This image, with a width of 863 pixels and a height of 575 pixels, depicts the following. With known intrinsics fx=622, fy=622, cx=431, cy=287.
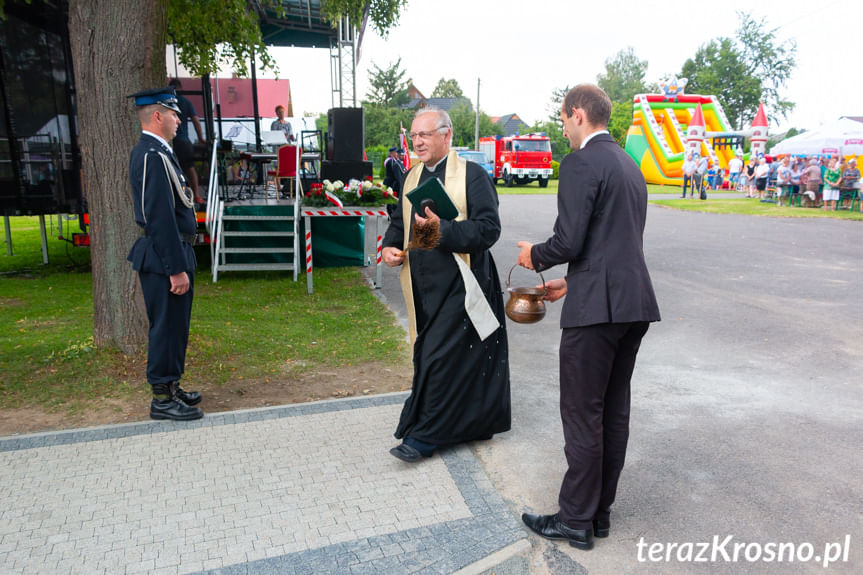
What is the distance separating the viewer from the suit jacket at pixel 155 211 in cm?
397

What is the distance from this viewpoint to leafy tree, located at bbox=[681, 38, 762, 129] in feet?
244

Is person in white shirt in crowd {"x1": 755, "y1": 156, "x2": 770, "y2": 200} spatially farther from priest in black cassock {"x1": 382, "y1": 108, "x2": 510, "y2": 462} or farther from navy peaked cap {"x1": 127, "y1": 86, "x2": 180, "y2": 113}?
navy peaked cap {"x1": 127, "y1": 86, "x2": 180, "y2": 113}

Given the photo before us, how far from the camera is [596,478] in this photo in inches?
113

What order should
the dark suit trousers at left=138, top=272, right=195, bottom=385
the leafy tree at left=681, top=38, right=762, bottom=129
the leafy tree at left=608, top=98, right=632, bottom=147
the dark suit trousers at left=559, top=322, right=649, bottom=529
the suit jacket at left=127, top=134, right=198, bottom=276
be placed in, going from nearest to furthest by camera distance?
the dark suit trousers at left=559, top=322, right=649, bottom=529 < the suit jacket at left=127, top=134, right=198, bottom=276 < the dark suit trousers at left=138, top=272, right=195, bottom=385 < the leafy tree at left=608, top=98, right=632, bottom=147 < the leafy tree at left=681, top=38, right=762, bottom=129

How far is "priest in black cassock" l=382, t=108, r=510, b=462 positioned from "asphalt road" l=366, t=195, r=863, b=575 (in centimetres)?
36

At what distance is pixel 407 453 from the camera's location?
144 inches

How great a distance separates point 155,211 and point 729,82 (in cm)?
8486

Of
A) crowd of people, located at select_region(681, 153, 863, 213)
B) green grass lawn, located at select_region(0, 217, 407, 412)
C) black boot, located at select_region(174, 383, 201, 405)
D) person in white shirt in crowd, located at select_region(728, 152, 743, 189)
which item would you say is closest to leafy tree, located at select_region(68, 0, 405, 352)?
green grass lawn, located at select_region(0, 217, 407, 412)

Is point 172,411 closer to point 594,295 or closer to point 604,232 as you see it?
point 594,295

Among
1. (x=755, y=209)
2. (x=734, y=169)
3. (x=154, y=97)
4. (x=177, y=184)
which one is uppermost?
(x=154, y=97)

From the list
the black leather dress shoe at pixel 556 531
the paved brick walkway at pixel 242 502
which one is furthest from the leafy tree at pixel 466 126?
the black leather dress shoe at pixel 556 531

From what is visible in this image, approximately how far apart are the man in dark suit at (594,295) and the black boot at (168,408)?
8.53ft

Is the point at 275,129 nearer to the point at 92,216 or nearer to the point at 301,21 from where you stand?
the point at 301,21

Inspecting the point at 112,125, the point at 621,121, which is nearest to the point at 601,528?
the point at 112,125
